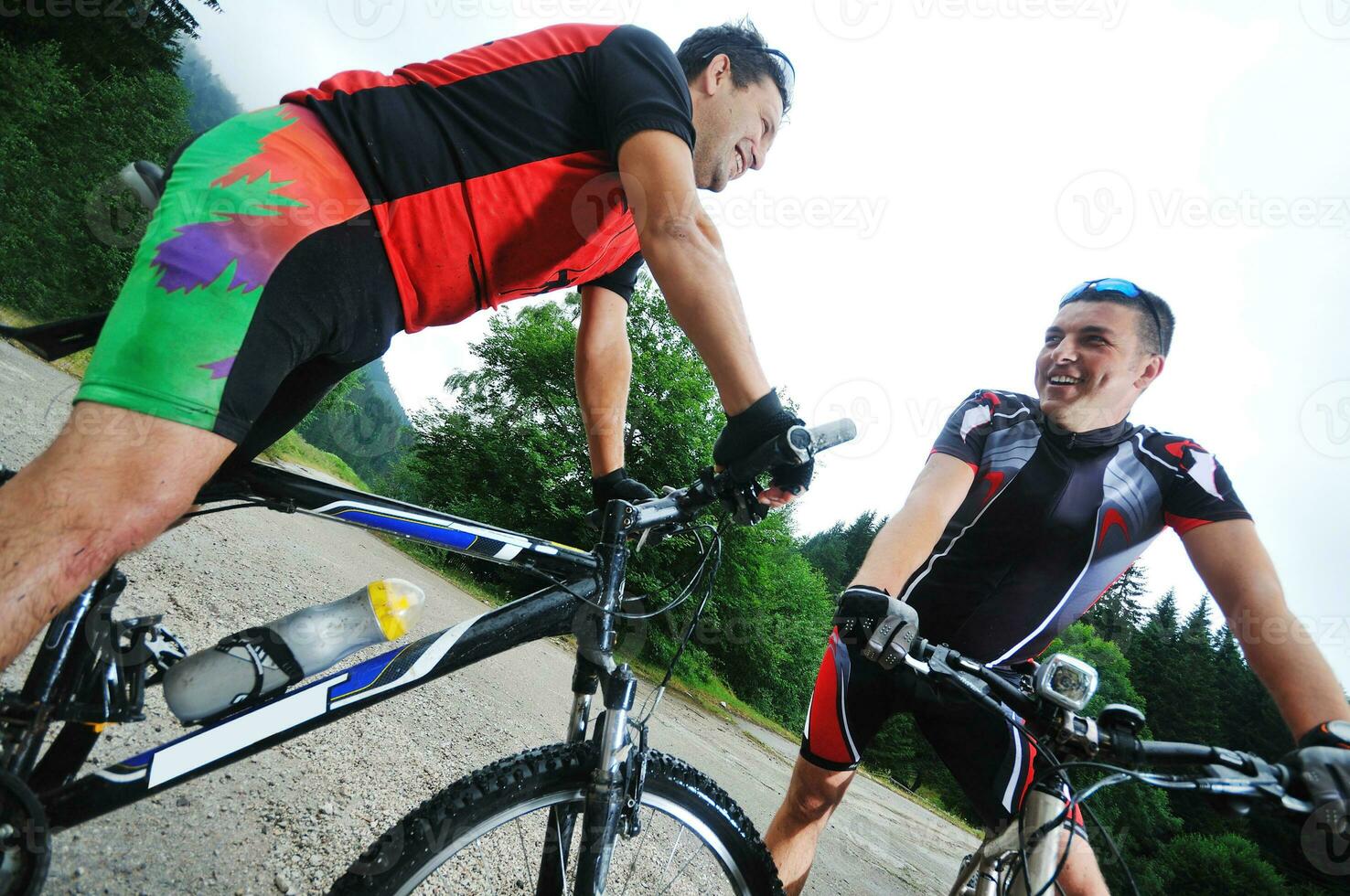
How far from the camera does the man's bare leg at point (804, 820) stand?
2.21m

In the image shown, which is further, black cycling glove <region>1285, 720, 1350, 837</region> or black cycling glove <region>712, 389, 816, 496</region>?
black cycling glove <region>712, 389, 816, 496</region>

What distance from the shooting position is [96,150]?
26.9 m

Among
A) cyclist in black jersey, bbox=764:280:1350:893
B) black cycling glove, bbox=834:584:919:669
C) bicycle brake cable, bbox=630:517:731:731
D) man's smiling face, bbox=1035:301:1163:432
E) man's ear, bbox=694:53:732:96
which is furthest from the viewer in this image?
man's smiling face, bbox=1035:301:1163:432

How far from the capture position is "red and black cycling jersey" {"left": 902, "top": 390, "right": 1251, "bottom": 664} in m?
2.25

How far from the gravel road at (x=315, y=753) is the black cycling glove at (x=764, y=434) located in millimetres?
1370

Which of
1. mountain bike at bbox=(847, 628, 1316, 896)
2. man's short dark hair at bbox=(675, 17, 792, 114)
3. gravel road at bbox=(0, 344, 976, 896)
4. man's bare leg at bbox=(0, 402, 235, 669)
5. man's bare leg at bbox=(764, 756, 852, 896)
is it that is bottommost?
gravel road at bbox=(0, 344, 976, 896)

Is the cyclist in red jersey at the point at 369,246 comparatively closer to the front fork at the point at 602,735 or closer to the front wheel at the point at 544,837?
the front fork at the point at 602,735

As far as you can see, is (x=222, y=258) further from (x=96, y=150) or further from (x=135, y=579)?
(x=96, y=150)

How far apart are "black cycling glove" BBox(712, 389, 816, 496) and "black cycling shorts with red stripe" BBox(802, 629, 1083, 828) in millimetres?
913

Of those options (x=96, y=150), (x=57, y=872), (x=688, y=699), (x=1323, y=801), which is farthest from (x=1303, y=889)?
(x=96, y=150)

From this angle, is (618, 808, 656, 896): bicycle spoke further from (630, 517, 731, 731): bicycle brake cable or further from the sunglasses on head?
the sunglasses on head

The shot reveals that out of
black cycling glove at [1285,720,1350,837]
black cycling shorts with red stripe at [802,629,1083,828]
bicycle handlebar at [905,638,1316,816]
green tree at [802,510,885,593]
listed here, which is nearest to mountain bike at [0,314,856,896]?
bicycle handlebar at [905,638,1316,816]

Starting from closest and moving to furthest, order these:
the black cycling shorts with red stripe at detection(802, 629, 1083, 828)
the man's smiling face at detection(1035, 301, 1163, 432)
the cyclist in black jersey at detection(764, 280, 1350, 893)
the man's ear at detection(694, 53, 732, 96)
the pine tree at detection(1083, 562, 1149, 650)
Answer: the man's ear at detection(694, 53, 732, 96), the black cycling shorts with red stripe at detection(802, 629, 1083, 828), the cyclist in black jersey at detection(764, 280, 1350, 893), the man's smiling face at detection(1035, 301, 1163, 432), the pine tree at detection(1083, 562, 1149, 650)

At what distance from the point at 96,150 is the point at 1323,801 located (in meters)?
38.8
